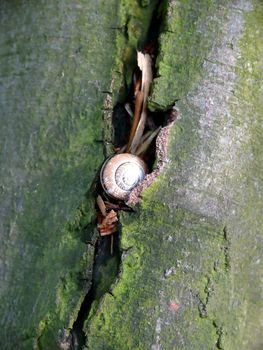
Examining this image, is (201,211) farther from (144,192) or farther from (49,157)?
(49,157)

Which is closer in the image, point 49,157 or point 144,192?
point 144,192

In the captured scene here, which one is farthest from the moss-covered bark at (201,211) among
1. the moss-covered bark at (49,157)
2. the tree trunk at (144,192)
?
the moss-covered bark at (49,157)

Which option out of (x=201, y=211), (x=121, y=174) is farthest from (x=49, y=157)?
(x=201, y=211)

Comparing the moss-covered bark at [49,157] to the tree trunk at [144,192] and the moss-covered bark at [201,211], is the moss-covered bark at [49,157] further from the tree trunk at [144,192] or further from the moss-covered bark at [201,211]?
the moss-covered bark at [201,211]

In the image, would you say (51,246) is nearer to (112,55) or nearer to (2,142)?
(2,142)

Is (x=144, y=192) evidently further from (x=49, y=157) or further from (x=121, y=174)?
(x=49, y=157)

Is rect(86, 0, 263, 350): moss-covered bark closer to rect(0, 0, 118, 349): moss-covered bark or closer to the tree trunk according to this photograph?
the tree trunk
